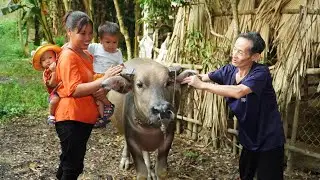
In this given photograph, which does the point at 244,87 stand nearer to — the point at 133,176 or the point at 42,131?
the point at 133,176

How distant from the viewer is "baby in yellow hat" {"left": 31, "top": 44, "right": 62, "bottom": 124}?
3312 mm

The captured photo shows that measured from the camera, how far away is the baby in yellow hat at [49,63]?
10.9 ft

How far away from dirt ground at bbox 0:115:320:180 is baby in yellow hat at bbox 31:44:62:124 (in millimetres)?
1540

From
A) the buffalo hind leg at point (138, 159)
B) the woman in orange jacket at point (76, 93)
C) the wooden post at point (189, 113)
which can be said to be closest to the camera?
the woman in orange jacket at point (76, 93)

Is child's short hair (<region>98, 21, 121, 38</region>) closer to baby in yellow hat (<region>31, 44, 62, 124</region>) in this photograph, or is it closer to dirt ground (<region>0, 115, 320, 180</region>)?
baby in yellow hat (<region>31, 44, 62, 124</region>)

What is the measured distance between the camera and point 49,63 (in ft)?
11.3

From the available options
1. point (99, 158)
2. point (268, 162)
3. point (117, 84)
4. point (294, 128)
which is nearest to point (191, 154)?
point (99, 158)

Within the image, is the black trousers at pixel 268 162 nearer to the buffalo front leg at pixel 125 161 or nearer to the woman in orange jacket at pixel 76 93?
the woman in orange jacket at pixel 76 93

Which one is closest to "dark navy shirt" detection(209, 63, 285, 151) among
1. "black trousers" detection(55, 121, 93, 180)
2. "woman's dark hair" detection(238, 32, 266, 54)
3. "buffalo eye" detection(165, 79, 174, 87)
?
"woman's dark hair" detection(238, 32, 266, 54)

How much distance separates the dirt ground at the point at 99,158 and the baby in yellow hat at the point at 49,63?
1540mm

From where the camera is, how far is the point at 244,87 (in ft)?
10.1

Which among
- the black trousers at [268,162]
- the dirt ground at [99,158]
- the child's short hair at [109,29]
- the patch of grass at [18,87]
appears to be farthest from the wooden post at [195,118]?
the patch of grass at [18,87]

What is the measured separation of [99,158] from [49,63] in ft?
6.85

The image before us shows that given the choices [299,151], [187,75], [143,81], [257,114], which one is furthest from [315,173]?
[143,81]
